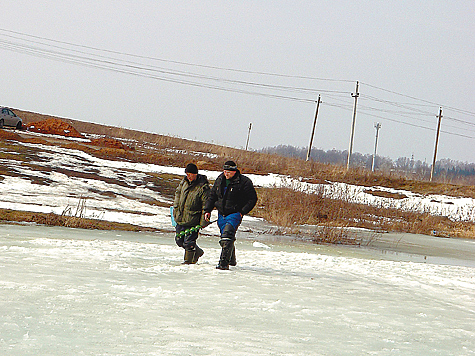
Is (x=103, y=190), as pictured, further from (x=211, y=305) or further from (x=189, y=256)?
(x=211, y=305)

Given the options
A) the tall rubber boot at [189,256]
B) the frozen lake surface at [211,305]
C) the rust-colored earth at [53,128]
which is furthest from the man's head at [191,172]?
the rust-colored earth at [53,128]

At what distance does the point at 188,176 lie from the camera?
32.7 ft

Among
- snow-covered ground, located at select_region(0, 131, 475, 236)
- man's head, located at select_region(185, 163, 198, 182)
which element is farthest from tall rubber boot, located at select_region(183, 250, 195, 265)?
snow-covered ground, located at select_region(0, 131, 475, 236)

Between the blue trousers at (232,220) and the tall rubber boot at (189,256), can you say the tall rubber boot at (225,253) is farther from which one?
the tall rubber boot at (189,256)

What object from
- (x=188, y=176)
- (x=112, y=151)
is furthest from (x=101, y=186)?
(x=188, y=176)

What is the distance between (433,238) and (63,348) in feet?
73.9

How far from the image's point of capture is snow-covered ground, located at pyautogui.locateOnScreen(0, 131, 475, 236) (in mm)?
19984

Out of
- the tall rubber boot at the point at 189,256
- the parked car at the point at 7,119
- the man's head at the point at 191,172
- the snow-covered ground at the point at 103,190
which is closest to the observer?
the man's head at the point at 191,172

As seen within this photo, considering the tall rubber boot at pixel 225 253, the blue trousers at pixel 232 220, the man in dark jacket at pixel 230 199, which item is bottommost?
the tall rubber boot at pixel 225 253

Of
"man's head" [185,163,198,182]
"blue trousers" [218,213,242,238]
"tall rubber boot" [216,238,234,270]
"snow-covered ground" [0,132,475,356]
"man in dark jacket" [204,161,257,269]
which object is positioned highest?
"man's head" [185,163,198,182]

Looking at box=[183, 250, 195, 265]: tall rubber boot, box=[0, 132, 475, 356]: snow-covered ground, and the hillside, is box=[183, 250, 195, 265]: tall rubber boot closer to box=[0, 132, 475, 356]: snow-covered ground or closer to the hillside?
box=[0, 132, 475, 356]: snow-covered ground

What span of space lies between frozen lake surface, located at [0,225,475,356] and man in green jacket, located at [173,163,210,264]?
626 millimetres

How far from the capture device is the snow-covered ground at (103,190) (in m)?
20.0

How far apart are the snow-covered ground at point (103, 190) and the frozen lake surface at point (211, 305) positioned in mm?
7018
